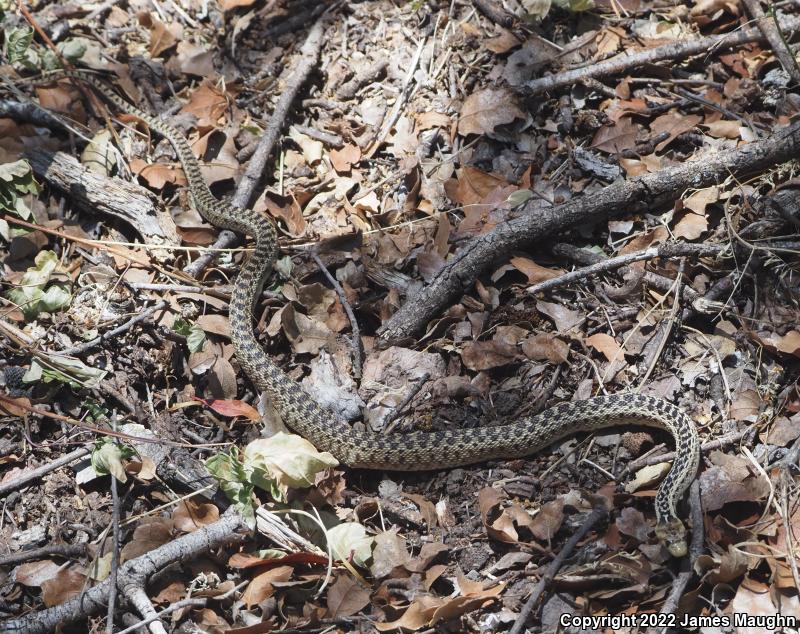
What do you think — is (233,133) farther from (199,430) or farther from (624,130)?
(624,130)

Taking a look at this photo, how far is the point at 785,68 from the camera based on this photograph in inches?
303

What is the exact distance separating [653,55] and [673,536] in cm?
541

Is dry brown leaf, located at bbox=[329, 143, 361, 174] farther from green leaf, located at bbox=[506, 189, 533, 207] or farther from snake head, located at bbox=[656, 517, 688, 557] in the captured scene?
snake head, located at bbox=[656, 517, 688, 557]

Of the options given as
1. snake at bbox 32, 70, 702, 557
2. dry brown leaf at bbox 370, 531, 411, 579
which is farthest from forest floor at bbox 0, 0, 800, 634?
snake at bbox 32, 70, 702, 557

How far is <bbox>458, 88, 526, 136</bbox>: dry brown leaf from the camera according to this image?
8148 millimetres

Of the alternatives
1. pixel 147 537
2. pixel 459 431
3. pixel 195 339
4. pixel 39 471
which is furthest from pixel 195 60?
pixel 147 537

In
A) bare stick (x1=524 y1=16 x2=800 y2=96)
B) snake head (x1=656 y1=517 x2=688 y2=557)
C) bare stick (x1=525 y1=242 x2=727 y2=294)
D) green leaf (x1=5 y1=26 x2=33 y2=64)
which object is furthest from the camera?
green leaf (x1=5 y1=26 x2=33 y2=64)

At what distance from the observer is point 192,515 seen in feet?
20.3

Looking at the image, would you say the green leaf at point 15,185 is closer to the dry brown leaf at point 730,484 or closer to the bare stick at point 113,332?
the bare stick at point 113,332

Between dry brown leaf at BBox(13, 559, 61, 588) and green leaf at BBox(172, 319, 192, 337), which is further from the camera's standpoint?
green leaf at BBox(172, 319, 192, 337)

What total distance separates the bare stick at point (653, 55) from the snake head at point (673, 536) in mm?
4963

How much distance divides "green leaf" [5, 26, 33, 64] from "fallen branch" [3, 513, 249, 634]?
243 inches

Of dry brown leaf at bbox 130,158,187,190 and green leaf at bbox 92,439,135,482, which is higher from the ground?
dry brown leaf at bbox 130,158,187,190

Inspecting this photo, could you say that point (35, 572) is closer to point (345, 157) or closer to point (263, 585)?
point (263, 585)
